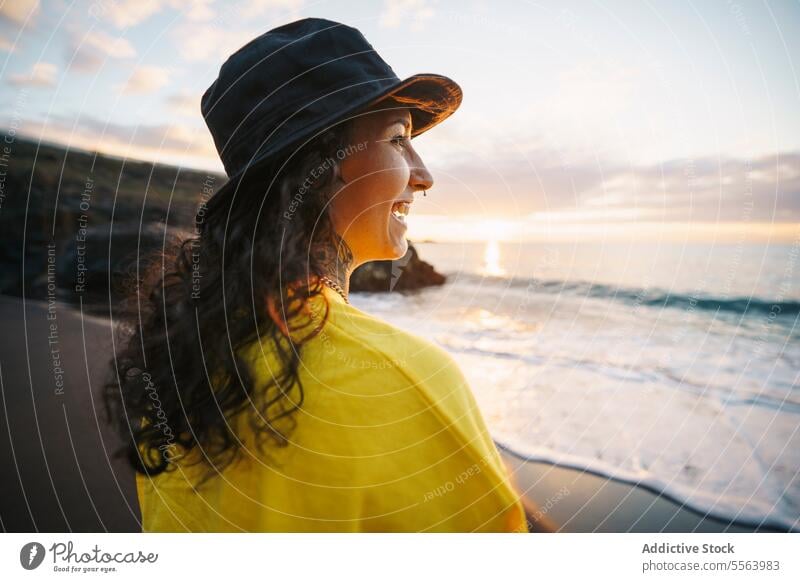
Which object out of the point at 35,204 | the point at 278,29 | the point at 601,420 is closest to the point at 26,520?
the point at 278,29

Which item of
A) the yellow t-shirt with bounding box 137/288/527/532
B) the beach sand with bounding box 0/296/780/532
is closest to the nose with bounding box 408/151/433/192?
the yellow t-shirt with bounding box 137/288/527/532

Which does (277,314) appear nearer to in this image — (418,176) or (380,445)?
(380,445)

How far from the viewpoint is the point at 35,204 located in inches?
156

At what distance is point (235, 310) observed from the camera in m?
0.91

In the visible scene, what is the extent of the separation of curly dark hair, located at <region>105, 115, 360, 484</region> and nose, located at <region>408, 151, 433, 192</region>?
161 millimetres

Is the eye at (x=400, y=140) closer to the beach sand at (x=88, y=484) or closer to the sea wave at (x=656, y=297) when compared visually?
the beach sand at (x=88, y=484)

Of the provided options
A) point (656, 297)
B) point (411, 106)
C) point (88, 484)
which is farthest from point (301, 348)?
point (656, 297)

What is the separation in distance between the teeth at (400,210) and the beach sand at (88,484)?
0.98 meters

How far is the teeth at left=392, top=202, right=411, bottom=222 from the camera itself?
1.04m

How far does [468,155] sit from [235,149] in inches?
35.8

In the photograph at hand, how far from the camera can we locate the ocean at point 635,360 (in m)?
2.41

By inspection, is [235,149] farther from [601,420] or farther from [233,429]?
[601,420]

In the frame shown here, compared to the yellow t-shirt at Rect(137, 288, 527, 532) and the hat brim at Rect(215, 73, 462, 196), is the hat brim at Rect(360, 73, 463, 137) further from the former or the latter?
the yellow t-shirt at Rect(137, 288, 527, 532)

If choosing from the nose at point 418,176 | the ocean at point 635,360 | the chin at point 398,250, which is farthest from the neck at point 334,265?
the ocean at point 635,360
